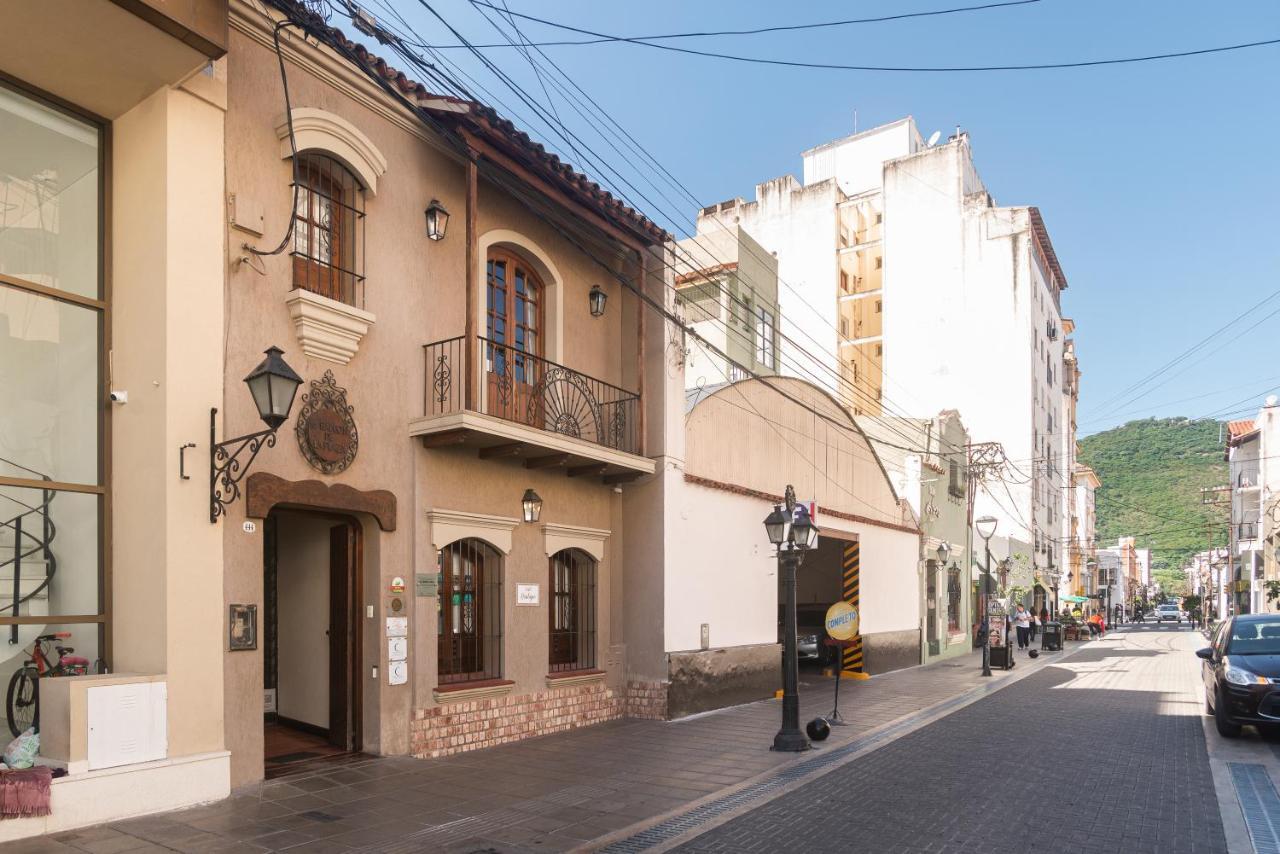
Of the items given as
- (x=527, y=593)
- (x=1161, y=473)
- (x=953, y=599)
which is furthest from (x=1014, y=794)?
(x=1161, y=473)

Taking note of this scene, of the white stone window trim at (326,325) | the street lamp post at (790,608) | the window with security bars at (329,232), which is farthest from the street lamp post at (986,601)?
the window with security bars at (329,232)

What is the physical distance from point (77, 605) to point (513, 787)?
13.3 feet

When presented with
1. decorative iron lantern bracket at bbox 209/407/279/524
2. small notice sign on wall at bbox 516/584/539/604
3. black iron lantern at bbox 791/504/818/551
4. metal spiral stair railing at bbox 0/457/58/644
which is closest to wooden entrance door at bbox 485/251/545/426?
small notice sign on wall at bbox 516/584/539/604

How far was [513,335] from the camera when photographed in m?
11.8

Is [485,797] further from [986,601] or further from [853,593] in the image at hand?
[986,601]

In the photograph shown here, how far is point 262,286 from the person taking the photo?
875 centimetres

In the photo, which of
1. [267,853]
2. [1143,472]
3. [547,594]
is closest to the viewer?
[267,853]

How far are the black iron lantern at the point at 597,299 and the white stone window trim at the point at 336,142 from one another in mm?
3737

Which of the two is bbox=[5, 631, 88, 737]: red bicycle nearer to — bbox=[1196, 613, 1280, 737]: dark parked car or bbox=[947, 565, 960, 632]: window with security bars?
bbox=[1196, 613, 1280, 737]: dark parked car

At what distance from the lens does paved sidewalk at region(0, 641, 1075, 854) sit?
679 centimetres

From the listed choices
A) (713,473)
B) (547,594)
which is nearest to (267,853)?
(547,594)

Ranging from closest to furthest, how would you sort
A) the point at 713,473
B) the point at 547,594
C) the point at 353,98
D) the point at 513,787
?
the point at 513,787 < the point at 353,98 < the point at 547,594 < the point at 713,473

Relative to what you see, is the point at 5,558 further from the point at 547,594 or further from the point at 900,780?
the point at 900,780

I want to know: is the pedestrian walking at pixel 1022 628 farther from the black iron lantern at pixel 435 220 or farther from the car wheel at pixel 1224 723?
the black iron lantern at pixel 435 220
